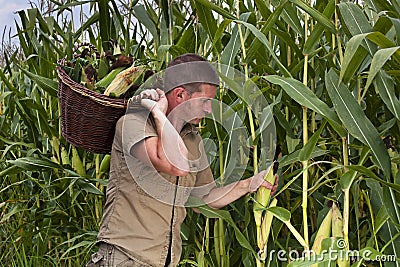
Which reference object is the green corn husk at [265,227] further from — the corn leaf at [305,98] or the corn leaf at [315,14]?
the corn leaf at [315,14]

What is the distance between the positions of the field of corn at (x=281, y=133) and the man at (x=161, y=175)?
97 mm

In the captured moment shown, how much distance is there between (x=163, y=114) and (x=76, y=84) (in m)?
0.32

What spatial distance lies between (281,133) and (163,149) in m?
0.47

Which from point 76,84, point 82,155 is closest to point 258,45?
point 76,84

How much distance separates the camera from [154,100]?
169 cm

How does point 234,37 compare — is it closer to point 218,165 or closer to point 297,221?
point 218,165

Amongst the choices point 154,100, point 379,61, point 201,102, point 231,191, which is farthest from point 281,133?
point 379,61

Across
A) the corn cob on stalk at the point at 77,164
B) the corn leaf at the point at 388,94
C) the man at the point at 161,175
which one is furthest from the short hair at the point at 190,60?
the corn cob on stalk at the point at 77,164

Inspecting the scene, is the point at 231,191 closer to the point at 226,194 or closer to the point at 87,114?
the point at 226,194

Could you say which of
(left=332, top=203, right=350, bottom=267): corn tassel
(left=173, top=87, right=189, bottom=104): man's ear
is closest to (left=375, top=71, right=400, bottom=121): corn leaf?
(left=332, top=203, right=350, bottom=267): corn tassel

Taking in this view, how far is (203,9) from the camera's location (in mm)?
1776

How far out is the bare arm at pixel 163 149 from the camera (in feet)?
5.26

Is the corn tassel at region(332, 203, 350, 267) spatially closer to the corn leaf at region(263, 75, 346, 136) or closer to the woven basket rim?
the corn leaf at region(263, 75, 346, 136)

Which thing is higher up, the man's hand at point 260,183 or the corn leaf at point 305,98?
the corn leaf at point 305,98
